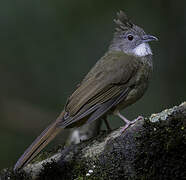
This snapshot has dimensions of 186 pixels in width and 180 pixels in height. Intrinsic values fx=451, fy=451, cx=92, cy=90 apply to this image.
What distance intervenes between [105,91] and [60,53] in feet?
12.7

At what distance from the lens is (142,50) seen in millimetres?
5816

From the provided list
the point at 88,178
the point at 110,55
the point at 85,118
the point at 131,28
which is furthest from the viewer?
the point at 131,28

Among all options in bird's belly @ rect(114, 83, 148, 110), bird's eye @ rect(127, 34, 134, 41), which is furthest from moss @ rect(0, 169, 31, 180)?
bird's eye @ rect(127, 34, 134, 41)

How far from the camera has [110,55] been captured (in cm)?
572

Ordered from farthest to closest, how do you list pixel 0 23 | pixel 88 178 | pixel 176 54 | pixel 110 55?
pixel 0 23, pixel 176 54, pixel 110 55, pixel 88 178

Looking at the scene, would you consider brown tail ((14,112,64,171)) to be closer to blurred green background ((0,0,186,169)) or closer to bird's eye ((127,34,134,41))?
bird's eye ((127,34,134,41))

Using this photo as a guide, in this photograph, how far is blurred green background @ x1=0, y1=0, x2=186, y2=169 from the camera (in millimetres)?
7688

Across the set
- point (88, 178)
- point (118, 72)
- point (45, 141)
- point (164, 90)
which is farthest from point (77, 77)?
point (88, 178)

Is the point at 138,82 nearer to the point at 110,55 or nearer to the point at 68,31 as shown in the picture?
the point at 110,55

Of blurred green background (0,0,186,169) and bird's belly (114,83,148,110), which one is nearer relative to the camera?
bird's belly (114,83,148,110)

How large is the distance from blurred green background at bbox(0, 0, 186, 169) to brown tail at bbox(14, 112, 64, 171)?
2961 mm

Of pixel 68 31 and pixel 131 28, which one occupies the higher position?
pixel 68 31

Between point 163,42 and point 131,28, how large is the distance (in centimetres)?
201

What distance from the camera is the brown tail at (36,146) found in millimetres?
4073
